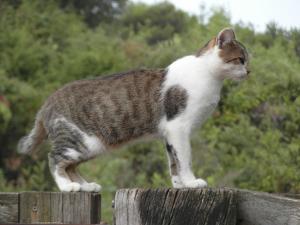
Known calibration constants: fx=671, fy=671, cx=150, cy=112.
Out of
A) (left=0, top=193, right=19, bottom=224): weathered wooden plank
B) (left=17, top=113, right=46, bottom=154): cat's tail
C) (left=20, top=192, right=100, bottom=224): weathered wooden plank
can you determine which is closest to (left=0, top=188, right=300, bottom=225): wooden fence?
(left=20, top=192, right=100, bottom=224): weathered wooden plank

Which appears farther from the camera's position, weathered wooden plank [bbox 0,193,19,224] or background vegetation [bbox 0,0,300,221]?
background vegetation [bbox 0,0,300,221]

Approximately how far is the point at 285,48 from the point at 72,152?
3.81 m

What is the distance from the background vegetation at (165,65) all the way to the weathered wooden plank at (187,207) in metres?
1.75

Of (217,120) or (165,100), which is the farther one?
(217,120)

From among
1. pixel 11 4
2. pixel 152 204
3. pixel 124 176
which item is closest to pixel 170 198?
pixel 152 204

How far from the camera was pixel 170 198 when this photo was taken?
6.79 ft

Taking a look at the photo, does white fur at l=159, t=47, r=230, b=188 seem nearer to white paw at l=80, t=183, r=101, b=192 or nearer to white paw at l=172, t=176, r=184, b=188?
white paw at l=172, t=176, r=184, b=188

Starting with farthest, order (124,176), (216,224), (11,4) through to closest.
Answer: (11,4) < (124,176) < (216,224)

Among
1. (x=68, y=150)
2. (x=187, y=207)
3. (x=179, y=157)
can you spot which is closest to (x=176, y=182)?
(x=179, y=157)

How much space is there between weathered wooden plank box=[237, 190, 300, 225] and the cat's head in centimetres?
132

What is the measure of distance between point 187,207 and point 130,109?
124 cm

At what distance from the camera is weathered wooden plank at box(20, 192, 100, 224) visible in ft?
8.69

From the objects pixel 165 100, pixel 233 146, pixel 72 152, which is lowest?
pixel 233 146

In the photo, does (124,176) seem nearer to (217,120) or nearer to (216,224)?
(217,120)
